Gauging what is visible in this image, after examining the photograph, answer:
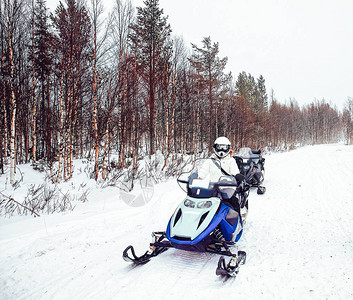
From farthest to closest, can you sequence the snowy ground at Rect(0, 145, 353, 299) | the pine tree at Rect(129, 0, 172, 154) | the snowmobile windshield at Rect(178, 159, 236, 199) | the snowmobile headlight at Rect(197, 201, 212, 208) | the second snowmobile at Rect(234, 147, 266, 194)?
the pine tree at Rect(129, 0, 172, 154) < the second snowmobile at Rect(234, 147, 266, 194) < the snowmobile windshield at Rect(178, 159, 236, 199) < the snowmobile headlight at Rect(197, 201, 212, 208) < the snowy ground at Rect(0, 145, 353, 299)

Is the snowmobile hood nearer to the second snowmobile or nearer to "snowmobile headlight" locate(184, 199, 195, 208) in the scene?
"snowmobile headlight" locate(184, 199, 195, 208)

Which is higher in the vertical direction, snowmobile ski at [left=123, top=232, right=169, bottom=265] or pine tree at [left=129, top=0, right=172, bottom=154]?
pine tree at [left=129, top=0, right=172, bottom=154]

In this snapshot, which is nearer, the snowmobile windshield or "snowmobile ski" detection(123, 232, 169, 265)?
"snowmobile ski" detection(123, 232, 169, 265)

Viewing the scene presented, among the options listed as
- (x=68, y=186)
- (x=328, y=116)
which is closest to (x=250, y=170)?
(x=68, y=186)

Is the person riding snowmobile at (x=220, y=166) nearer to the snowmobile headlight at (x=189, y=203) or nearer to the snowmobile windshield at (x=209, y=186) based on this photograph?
the snowmobile windshield at (x=209, y=186)

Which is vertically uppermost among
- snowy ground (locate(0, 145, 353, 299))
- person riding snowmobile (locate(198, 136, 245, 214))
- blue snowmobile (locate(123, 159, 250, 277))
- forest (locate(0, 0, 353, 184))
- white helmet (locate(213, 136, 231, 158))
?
forest (locate(0, 0, 353, 184))

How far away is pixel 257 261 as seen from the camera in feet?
10.3

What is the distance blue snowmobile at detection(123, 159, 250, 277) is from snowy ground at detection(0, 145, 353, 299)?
18 centimetres

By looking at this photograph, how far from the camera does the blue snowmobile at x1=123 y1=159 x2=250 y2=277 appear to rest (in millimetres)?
2846

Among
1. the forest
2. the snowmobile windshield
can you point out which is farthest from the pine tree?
the snowmobile windshield

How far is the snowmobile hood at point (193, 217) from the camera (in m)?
2.88

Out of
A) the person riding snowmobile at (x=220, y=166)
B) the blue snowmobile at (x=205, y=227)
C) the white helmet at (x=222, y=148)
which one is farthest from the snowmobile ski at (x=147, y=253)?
the white helmet at (x=222, y=148)

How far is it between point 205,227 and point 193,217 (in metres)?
0.20

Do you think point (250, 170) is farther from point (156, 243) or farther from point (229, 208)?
point (156, 243)
